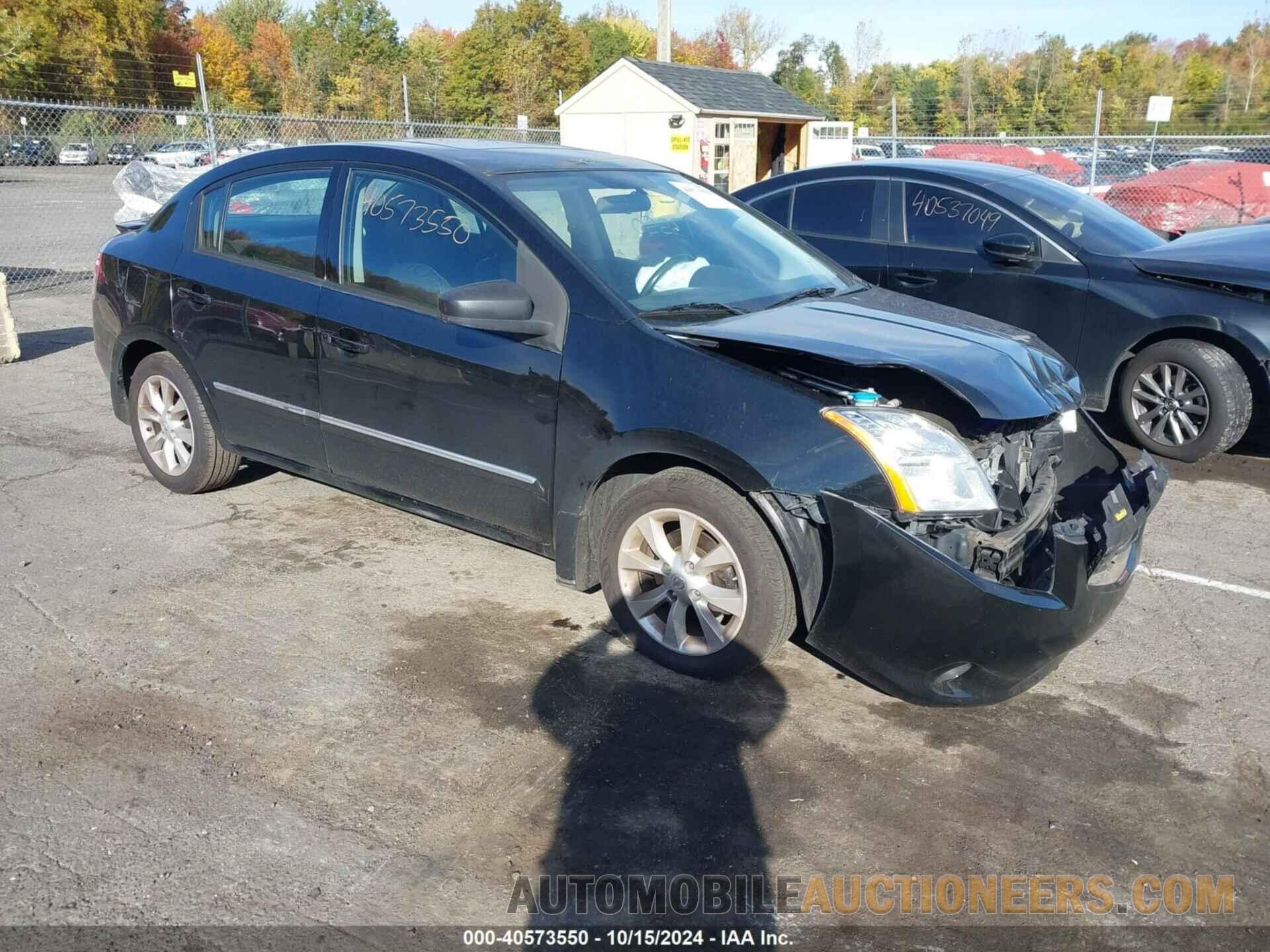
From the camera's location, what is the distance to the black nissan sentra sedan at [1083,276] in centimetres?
627

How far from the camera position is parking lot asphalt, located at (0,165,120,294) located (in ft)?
45.9

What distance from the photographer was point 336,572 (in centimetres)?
475

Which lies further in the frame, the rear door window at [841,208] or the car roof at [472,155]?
the rear door window at [841,208]

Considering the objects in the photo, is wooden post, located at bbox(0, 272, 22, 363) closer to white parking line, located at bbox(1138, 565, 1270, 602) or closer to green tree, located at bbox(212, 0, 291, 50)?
white parking line, located at bbox(1138, 565, 1270, 602)

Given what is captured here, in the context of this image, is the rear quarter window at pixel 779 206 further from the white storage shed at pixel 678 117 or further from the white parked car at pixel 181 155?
the white parked car at pixel 181 155

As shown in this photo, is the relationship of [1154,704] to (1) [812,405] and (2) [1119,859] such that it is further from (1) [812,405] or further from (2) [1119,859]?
(1) [812,405]

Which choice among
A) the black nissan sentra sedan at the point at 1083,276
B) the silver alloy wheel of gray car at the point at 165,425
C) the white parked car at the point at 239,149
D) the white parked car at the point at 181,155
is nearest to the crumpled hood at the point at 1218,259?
the black nissan sentra sedan at the point at 1083,276

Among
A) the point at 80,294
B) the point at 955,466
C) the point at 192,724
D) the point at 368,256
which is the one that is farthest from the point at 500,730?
the point at 80,294

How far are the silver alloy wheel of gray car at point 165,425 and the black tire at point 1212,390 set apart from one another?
536cm

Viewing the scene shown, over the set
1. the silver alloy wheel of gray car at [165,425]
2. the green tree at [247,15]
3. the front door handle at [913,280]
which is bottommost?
the silver alloy wheel of gray car at [165,425]

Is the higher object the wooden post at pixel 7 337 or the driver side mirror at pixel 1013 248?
Answer: the driver side mirror at pixel 1013 248

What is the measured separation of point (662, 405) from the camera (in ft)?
12.0

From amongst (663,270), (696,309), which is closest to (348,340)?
(663,270)

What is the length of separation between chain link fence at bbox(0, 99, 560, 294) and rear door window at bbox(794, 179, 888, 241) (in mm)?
7884
